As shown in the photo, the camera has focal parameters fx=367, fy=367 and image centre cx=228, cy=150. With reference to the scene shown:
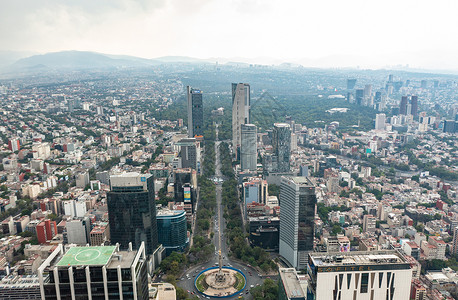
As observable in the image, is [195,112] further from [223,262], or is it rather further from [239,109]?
[223,262]

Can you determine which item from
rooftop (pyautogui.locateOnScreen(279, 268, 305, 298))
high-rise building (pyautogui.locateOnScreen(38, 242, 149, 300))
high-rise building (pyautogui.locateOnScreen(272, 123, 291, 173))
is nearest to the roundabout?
rooftop (pyautogui.locateOnScreen(279, 268, 305, 298))

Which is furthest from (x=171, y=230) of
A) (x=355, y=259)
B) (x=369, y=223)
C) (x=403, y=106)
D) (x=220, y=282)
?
(x=403, y=106)

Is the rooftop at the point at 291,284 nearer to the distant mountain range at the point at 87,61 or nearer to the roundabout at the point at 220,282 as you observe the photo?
the roundabout at the point at 220,282

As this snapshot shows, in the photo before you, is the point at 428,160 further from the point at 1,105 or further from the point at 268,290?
the point at 1,105

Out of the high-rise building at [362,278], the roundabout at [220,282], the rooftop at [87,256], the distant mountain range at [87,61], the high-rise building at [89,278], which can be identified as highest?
the distant mountain range at [87,61]

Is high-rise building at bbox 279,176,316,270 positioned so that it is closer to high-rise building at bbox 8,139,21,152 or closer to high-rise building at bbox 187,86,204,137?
high-rise building at bbox 187,86,204,137

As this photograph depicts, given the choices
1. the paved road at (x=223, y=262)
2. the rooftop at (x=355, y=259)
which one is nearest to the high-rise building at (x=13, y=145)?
the paved road at (x=223, y=262)
